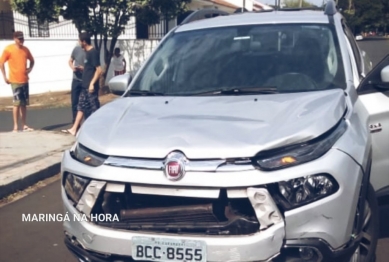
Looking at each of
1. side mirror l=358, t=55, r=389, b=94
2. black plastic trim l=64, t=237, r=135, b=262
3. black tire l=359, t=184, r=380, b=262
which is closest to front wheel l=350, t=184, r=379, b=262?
black tire l=359, t=184, r=380, b=262

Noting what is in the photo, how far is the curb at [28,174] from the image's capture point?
276 inches

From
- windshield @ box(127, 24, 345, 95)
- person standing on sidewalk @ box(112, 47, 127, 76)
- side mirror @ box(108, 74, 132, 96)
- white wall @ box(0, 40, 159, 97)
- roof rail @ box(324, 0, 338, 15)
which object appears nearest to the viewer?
windshield @ box(127, 24, 345, 95)

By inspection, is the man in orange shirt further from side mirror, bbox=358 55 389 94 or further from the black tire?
the black tire

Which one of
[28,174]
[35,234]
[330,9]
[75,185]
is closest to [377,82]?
[330,9]

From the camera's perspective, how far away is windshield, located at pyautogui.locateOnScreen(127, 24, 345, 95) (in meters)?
4.42

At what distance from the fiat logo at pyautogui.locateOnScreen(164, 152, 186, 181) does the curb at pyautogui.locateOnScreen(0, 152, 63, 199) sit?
13.6ft

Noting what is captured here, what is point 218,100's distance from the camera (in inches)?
160

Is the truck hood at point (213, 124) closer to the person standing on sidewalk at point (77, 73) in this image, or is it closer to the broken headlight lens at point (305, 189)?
the broken headlight lens at point (305, 189)

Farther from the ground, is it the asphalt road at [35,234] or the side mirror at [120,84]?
the side mirror at [120,84]

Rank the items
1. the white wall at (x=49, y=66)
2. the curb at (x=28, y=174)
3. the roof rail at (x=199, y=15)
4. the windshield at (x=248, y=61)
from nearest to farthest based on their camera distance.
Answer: the windshield at (x=248, y=61) < the roof rail at (x=199, y=15) < the curb at (x=28, y=174) < the white wall at (x=49, y=66)

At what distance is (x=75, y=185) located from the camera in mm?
3607

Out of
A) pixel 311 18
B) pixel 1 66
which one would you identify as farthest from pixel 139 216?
pixel 1 66

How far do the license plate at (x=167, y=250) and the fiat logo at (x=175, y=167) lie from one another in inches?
13.3

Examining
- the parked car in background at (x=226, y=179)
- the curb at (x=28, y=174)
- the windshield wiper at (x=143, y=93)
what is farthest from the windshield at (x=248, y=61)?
the curb at (x=28, y=174)
